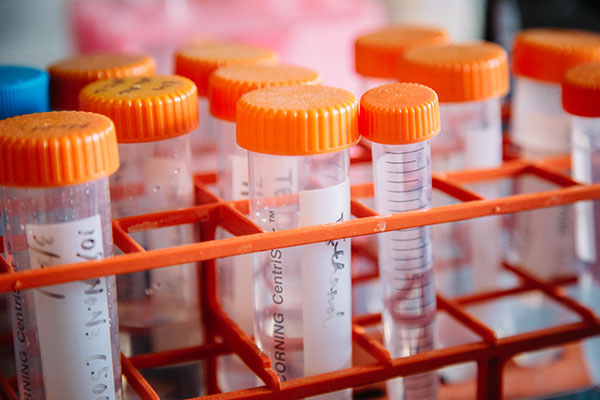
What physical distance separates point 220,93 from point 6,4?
1.58 m

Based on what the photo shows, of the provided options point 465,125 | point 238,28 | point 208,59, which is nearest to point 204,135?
point 208,59

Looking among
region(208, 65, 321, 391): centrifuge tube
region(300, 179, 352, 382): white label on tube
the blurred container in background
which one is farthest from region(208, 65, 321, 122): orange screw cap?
the blurred container in background

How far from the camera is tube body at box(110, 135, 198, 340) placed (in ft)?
1.90

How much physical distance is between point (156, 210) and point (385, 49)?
0.83 feet

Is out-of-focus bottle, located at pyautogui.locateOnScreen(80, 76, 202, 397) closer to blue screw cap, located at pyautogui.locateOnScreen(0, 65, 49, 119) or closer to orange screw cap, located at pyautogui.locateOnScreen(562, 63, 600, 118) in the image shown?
blue screw cap, located at pyautogui.locateOnScreen(0, 65, 49, 119)

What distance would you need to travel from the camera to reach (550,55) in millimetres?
679

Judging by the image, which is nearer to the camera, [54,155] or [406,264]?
[54,155]

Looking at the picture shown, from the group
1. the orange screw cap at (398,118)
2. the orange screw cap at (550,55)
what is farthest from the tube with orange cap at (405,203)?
the orange screw cap at (550,55)

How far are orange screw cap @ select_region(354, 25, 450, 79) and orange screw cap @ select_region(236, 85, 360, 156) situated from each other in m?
0.20

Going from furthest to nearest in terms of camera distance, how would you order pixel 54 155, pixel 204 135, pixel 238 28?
pixel 238 28, pixel 204 135, pixel 54 155

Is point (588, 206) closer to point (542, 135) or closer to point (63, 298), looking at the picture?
point (542, 135)

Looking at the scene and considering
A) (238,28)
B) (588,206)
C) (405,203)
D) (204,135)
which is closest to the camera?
(405,203)

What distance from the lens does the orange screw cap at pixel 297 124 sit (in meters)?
0.47

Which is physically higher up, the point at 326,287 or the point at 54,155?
the point at 54,155
